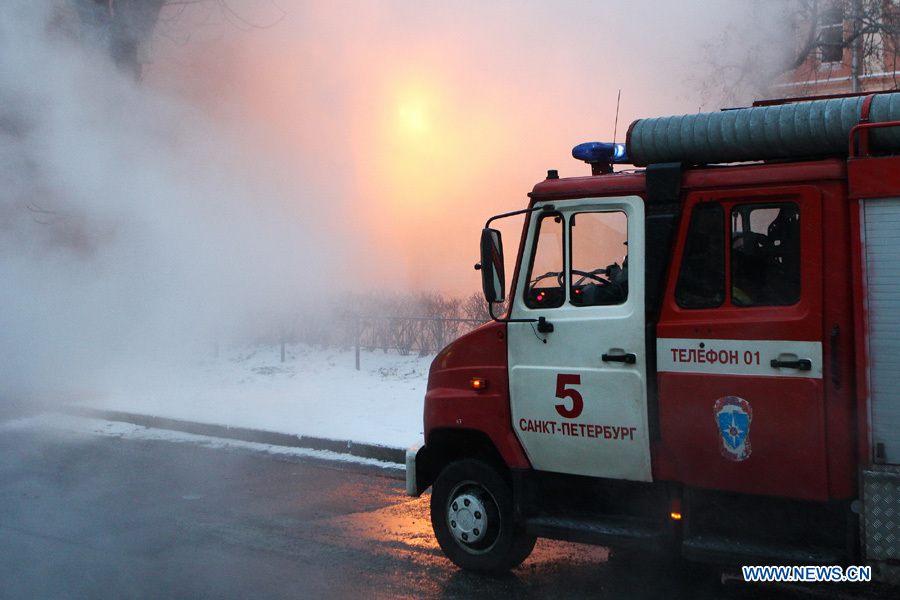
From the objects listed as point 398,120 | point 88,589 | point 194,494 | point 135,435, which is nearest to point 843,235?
point 88,589

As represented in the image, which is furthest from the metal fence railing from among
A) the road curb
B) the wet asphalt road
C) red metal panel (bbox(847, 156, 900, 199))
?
red metal panel (bbox(847, 156, 900, 199))

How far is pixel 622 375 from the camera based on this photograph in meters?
3.56

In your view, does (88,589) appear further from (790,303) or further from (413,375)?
(413,375)

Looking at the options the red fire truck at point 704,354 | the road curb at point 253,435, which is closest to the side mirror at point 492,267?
the red fire truck at point 704,354

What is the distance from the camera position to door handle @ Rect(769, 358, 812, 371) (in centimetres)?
312

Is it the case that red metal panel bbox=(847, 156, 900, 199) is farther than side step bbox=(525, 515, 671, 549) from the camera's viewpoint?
No

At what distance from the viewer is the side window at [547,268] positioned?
3.81 m

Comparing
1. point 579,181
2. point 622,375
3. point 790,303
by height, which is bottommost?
point 622,375

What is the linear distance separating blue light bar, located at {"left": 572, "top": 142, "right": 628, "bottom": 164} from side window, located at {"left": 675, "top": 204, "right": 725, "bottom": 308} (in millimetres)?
646

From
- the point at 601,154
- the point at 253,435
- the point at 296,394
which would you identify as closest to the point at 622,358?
the point at 601,154

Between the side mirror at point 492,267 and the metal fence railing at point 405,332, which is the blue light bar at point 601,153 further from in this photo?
the metal fence railing at point 405,332

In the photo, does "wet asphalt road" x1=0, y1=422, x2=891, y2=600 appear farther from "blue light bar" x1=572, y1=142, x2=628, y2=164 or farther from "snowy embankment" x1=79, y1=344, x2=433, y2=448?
"blue light bar" x1=572, y1=142, x2=628, y2=164

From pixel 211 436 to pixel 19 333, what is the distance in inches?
179

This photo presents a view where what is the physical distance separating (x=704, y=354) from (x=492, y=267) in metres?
1.09
